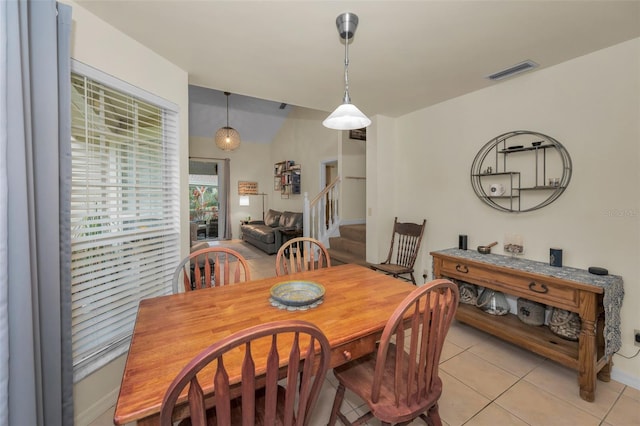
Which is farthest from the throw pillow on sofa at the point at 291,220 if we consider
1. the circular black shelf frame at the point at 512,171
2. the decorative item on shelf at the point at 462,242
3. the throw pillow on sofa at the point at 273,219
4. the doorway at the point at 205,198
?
the circular black shelf frame at the point at 512,171

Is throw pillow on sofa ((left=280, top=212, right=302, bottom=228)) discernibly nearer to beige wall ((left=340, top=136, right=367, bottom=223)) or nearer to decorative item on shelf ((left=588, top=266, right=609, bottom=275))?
beige wall ((left=340, top=136, right=367, bottom=223))

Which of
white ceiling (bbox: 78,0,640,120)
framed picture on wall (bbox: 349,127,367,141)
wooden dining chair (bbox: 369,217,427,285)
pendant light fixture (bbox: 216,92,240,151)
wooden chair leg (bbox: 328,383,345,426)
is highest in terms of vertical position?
pendant light fixture (bbox: 216,92,240,151)

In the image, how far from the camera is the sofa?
619 centimetres

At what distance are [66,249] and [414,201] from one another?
3.42 m

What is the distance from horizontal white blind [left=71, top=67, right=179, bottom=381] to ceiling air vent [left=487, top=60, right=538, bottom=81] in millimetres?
2892

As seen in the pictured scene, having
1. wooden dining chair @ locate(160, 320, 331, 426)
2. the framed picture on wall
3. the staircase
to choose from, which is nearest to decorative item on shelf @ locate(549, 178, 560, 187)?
the staircase

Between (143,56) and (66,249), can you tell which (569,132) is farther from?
(66,249)

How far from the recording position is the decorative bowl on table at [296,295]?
1442mm

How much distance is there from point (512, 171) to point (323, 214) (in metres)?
3.19

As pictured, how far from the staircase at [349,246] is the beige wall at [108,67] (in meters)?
3.05

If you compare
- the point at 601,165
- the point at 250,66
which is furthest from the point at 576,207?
the point at 250,66

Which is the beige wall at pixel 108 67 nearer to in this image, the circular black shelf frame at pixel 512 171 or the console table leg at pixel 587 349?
the circular black shelf frame at pixel 512 171

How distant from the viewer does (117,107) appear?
1923 millimetres

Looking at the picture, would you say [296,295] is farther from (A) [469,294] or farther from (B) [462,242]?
(B) [462,242]
